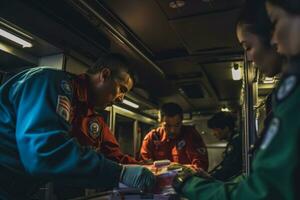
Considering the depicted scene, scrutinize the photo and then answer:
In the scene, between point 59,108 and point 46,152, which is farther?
point 59,108

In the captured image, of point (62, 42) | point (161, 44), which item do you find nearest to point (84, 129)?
point (62, 42)

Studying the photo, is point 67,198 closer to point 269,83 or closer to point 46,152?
point 46,152

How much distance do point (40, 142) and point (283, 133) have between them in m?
0.84

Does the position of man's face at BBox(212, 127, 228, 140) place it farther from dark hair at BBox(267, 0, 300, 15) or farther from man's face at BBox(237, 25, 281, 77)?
dark hair at BBox(267, 0, 300, 15)

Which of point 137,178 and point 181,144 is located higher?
point 181,144

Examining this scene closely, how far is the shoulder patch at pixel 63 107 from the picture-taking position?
4.39 feet

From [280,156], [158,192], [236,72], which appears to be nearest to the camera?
[280,156]

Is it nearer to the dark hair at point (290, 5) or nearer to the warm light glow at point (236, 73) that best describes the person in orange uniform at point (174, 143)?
the warm light glow at point (236, 73)

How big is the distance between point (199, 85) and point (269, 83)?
4.91 ft

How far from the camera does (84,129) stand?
2.07m

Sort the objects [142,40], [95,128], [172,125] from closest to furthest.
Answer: [95,128] → [142,40] → [172,125]

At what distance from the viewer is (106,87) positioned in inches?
78.3

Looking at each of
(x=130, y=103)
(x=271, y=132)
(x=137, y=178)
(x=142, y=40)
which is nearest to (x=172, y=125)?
(x=130, y=103)

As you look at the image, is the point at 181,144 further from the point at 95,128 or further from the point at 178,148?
the point at 95,128
